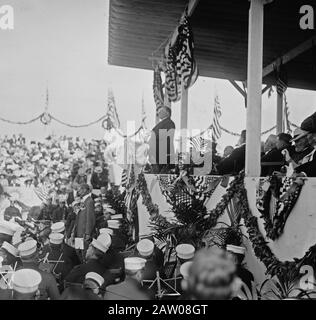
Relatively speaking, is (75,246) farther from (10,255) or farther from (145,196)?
(145,196)

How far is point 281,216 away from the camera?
2672 millimetres

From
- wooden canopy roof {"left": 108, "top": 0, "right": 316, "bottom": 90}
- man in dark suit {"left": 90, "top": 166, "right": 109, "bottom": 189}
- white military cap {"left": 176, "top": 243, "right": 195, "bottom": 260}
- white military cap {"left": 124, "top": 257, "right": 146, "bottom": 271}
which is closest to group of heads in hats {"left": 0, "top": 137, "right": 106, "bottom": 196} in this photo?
man in dark suit {"left": 90, "top": 166, "right": 109, "bottom": 189}

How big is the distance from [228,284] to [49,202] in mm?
3011

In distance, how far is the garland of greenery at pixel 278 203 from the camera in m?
2.57

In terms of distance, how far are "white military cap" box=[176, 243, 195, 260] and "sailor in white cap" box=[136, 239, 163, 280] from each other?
197 millimetres

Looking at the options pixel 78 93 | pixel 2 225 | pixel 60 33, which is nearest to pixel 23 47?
pixel 60 33

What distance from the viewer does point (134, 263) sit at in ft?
10.6

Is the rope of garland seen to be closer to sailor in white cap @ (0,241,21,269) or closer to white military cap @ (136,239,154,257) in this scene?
white military cap @ (136,239,154,257)

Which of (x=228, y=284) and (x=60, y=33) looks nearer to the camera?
(x=228, y=284)

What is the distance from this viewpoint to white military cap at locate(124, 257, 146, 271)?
319cm

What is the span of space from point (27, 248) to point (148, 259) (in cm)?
105

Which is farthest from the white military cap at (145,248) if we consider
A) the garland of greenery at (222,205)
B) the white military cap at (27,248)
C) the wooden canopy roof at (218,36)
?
the wooden canopy roof at (218,36)

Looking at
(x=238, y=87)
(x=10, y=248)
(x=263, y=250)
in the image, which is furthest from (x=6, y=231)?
(x=238, y=87)
